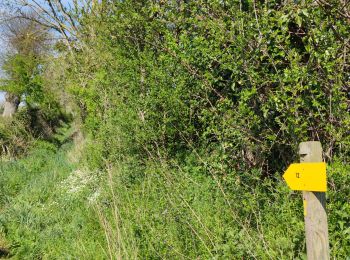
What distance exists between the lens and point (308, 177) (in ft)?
7.70

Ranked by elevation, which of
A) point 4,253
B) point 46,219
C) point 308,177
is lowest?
point 4,253

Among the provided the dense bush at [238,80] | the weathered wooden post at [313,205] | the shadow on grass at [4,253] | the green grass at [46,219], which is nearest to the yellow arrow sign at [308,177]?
the weathered wooden post at [313,205]

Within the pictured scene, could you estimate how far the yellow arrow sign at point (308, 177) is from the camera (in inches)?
90.3

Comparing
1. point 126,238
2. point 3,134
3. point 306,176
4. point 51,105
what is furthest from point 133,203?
point 51,105

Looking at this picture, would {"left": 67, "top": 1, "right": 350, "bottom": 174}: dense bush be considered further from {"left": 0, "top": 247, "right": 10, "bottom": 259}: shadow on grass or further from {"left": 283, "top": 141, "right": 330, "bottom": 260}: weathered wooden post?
{"left": 0, "top": 247, "right": 10, "bottom": 259}: shadow on grass

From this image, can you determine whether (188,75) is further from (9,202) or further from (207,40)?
(9,202)

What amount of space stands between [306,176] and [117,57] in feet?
20.8

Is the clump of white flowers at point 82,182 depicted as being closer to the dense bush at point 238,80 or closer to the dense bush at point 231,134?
the dense bush at point 231,134

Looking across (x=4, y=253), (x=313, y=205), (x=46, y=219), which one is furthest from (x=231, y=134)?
(x=46, y=219)

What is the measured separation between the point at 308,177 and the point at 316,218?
0.94ft

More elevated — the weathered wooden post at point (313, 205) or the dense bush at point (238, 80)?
the dense bush at point (238, 80)

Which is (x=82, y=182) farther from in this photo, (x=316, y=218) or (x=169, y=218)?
(x=316, y=218)

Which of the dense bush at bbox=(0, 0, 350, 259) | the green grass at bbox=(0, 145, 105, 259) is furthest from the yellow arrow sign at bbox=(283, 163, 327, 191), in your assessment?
the green grass at bbox=(0, 145, 105, 259)

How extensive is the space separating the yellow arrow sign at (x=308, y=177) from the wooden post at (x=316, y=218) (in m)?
0.08
